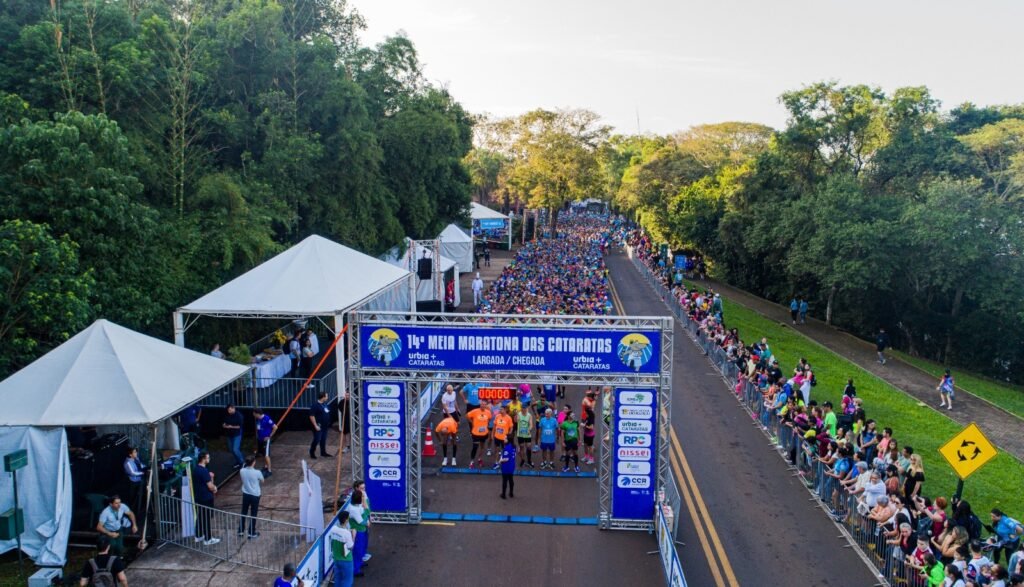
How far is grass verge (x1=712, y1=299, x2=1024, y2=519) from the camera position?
16516 mm

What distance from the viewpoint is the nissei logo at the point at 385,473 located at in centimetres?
1361

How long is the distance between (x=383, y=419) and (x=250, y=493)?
8.69 ft

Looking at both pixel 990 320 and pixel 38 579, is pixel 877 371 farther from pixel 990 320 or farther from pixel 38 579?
pixel 38 579

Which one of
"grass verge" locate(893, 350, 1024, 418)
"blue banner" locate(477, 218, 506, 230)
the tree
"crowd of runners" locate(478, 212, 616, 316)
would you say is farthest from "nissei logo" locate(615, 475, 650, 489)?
"blue banner" locate(477, 218, 506, 230)

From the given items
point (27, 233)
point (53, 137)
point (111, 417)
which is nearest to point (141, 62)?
point (53, 137)

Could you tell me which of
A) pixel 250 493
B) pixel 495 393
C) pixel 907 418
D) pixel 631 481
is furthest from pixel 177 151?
pixel 907 418

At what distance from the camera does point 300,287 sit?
19.3m

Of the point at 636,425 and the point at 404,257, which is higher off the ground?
the point at 404,257

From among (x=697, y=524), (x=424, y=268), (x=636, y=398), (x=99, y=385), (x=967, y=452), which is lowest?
(x=697, y=524)

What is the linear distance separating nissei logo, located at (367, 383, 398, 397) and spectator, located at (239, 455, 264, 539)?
241 centimetres

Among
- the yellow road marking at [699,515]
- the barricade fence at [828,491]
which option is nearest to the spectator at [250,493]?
the yellow road marking at [699,515]

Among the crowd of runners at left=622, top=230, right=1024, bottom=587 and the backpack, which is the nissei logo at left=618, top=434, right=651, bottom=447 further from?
the backpack

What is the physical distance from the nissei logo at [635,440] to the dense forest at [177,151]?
1087 centimetres

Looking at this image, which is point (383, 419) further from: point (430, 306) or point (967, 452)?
point (430, 306)
